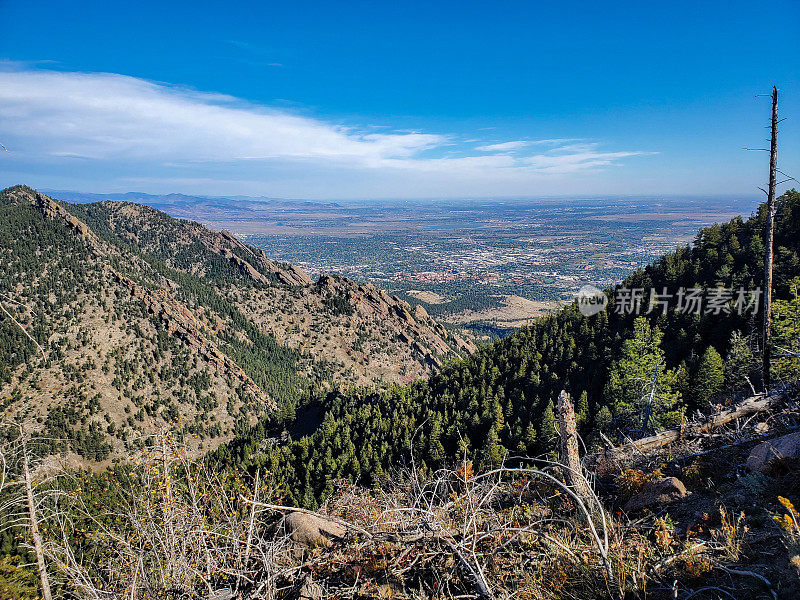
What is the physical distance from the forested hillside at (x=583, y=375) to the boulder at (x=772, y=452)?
47.6ft

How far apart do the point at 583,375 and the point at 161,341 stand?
8311cm

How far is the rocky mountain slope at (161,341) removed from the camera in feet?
225

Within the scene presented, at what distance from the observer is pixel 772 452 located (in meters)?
6.44

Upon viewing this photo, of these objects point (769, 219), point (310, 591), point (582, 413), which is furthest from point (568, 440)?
point (582, 413)

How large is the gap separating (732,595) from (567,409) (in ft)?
12.2

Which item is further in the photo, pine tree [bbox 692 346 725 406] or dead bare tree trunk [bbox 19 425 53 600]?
pine tree [bbox 692 346 725 406]

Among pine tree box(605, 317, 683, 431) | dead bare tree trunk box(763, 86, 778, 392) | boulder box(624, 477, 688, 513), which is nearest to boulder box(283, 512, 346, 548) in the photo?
boulder box(624, 477, 688, 513)

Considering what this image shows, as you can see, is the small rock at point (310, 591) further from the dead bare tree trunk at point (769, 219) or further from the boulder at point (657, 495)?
the dead bare tree trunk at point (769, 219)

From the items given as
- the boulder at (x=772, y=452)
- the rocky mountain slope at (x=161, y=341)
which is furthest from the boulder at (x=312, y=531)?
the rocky mountain slope at (x=161, y=341)

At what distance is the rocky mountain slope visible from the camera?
68.7m

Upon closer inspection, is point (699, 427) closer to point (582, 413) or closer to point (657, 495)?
point (657, 495)

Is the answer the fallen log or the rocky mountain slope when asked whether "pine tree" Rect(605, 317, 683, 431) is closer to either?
the fallen log

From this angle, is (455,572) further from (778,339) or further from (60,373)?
(60,373)

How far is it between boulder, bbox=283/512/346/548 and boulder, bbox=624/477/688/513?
4.92 meters
